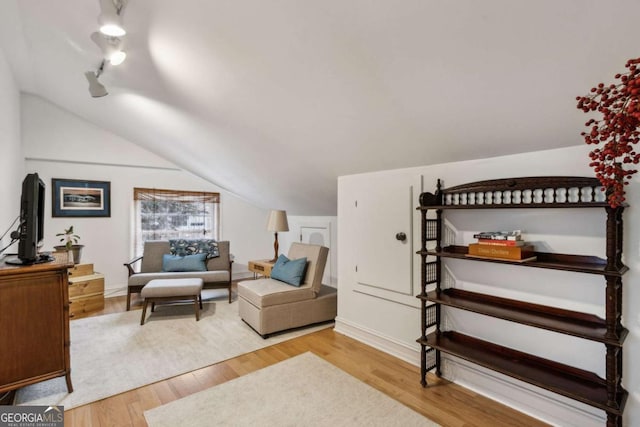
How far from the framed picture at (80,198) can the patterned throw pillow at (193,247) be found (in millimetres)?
1166

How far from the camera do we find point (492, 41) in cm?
Answer: 140

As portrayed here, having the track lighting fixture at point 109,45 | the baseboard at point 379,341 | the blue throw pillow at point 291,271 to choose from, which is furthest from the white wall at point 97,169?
the baseboard at point 379,341

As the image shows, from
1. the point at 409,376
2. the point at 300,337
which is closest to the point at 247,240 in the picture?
the point at 300,337

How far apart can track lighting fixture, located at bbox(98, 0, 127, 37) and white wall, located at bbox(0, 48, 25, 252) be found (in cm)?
192

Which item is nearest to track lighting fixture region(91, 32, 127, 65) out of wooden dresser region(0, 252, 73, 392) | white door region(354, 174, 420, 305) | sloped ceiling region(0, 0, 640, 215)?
sloped ceiling region(0, 0, 640, 215)

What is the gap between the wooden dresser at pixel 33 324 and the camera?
1.97 meters

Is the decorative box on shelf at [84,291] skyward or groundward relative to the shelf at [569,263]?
groundward

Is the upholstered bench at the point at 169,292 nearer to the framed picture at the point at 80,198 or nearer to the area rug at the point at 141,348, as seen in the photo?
the area rug at the point at 141,348

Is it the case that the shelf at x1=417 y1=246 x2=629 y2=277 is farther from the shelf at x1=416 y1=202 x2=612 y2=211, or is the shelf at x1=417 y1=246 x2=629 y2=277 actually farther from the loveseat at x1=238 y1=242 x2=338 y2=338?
the loveseat at x1=238 y1=242 x2=338 y2=338

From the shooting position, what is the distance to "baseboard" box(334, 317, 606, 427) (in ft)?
5.96

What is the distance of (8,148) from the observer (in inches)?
126

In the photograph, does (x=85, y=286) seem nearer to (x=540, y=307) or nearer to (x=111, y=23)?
(x=111, y=23)

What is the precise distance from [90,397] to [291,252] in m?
2.34

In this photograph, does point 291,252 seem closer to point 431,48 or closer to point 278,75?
point 278,75
